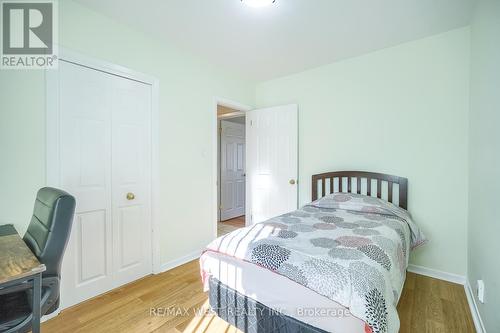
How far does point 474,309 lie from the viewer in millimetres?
1800

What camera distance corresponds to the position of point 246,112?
3.79m

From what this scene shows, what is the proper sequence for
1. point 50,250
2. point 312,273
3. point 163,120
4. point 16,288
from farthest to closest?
point 163,120
point 312,273
point 50,250
point 16,288

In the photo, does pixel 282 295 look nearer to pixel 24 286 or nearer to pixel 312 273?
pixel 312 273

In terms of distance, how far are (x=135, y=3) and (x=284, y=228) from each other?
2.22m

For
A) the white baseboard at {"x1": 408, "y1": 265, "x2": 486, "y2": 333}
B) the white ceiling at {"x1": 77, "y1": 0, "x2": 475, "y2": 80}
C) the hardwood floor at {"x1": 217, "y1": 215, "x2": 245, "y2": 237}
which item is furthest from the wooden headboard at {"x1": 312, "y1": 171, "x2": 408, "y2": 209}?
the hardwood floor at {"x1": 217, "y1": 215, "x2": 245, "y2": 237}

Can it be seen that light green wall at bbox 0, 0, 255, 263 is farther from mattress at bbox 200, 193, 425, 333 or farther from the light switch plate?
the light switch plate

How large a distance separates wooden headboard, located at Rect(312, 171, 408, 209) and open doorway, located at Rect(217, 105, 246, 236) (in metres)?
1.93

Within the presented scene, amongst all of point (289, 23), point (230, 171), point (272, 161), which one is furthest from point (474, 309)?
point (230, 171)

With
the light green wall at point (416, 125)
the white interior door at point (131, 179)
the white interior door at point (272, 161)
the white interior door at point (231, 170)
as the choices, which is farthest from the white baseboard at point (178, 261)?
the light green wall at point (416, 125)

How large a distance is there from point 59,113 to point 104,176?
2.01 ft

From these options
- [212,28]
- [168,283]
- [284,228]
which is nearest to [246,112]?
[212,28]

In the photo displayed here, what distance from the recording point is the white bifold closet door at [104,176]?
1.93 metres

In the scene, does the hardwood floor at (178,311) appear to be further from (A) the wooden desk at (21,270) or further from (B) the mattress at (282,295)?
(A) the wooden desk at (21,270)

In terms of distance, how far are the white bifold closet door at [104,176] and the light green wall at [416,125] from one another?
226 cm
